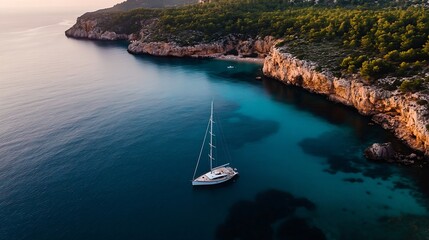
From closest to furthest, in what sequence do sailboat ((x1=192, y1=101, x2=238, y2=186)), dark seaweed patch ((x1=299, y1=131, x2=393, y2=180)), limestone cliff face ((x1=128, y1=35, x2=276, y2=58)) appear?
sailboat ((x1=192, y1=101, x2=238, y2=186)), dark seaweed patch ((x1=299, y1=131, x2=393, y2=180)), limestone cliff face ((x1=128, y1=35, x2=276, y2=58))

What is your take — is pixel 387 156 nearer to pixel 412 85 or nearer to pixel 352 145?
pixel 352 145

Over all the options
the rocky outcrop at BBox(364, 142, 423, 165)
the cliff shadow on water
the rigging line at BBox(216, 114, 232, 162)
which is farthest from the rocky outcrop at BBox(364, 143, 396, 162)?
the rigging line at BBox(216, 114, 232, 162)

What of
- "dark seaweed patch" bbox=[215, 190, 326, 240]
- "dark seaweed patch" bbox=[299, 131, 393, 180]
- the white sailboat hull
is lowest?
"dark seaweed patch" bbox=[215, 190, 326, 240]

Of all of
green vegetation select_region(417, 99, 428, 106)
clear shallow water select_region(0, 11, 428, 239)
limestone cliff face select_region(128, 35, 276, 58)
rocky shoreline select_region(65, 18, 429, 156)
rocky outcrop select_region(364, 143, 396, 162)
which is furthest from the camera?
limestone cliff face select_region(128, 35, 276, 58)

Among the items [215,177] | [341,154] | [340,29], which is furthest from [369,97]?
[215,177]

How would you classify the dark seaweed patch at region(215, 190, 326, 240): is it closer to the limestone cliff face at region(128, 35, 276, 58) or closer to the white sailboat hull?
the white sailboat hull

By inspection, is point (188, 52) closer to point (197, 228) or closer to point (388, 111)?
point (388, 111)

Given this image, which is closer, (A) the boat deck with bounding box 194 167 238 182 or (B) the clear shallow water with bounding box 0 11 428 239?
(B) the clear shallow water with bounding box 0 11 428 239
